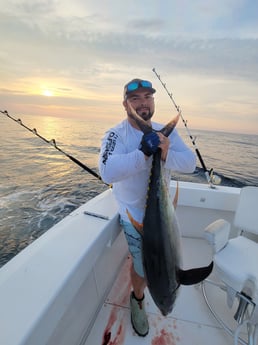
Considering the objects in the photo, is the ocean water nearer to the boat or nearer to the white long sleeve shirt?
the boat

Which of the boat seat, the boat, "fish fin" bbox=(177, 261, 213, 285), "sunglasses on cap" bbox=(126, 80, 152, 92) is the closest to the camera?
the boat

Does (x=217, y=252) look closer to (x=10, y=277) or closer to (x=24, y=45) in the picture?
(x=10, y=277)

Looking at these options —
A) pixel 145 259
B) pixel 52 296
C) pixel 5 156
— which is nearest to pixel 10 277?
pixel 52 296

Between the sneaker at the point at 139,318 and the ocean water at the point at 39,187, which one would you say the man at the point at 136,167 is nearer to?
the sneaker at the point at 139,318

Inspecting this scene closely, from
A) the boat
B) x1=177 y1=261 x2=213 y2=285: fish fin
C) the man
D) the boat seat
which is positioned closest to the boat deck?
the boat

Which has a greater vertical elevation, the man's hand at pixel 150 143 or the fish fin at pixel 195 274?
the man's hand at pixel 150 143

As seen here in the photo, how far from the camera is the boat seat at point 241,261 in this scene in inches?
61.6

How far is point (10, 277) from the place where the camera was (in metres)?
1.16

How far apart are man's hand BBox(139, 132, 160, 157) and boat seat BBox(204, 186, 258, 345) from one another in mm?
884

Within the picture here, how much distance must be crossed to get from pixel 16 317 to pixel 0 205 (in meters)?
4.82

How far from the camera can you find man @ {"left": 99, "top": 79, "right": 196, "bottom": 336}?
4.94 ft

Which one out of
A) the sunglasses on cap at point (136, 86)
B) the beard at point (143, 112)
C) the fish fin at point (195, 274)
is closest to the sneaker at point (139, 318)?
the fish fin at point (195, 274)

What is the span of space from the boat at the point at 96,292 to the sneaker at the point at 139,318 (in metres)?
0.05

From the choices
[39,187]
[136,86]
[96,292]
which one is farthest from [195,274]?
[39,187]
